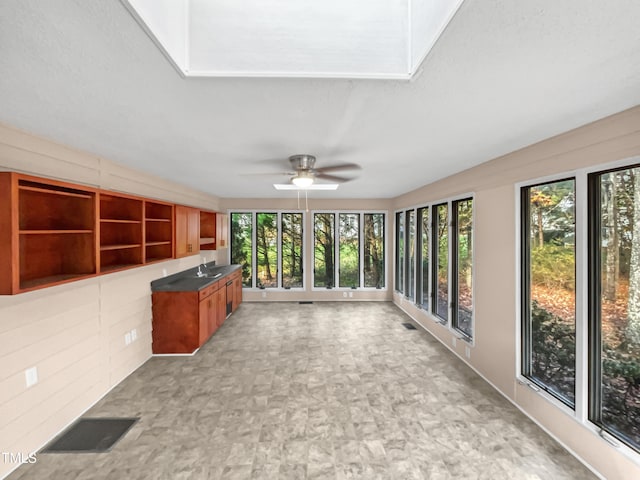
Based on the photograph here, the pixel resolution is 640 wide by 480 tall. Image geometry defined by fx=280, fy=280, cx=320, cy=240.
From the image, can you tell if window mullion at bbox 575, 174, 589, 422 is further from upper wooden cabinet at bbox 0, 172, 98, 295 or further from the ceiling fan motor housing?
upper wooden cabinet at bbox 0, 172, 98, 295

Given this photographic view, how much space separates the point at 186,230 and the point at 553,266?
15.9 ft

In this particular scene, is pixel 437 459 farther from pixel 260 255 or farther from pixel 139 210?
pixel 260 255

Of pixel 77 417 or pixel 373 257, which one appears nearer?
pixel 77 417

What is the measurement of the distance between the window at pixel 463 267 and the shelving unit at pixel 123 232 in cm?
434

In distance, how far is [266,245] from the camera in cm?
732

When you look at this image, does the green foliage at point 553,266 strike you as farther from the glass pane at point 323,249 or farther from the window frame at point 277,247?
the window frame at point 277,247

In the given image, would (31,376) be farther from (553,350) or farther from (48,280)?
(553,350)

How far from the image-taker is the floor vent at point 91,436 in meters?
2.35

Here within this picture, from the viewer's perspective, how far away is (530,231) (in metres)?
2.93

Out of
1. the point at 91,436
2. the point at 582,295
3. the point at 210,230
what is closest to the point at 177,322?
the point at 91,436

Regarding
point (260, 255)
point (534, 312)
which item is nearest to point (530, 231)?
point (534, 312)

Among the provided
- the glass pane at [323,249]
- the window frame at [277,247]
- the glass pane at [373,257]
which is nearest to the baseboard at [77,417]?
the window frame at [277,247]

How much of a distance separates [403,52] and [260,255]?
20.8 feet

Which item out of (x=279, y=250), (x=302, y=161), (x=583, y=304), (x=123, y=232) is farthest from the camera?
(x=279, y=250)
